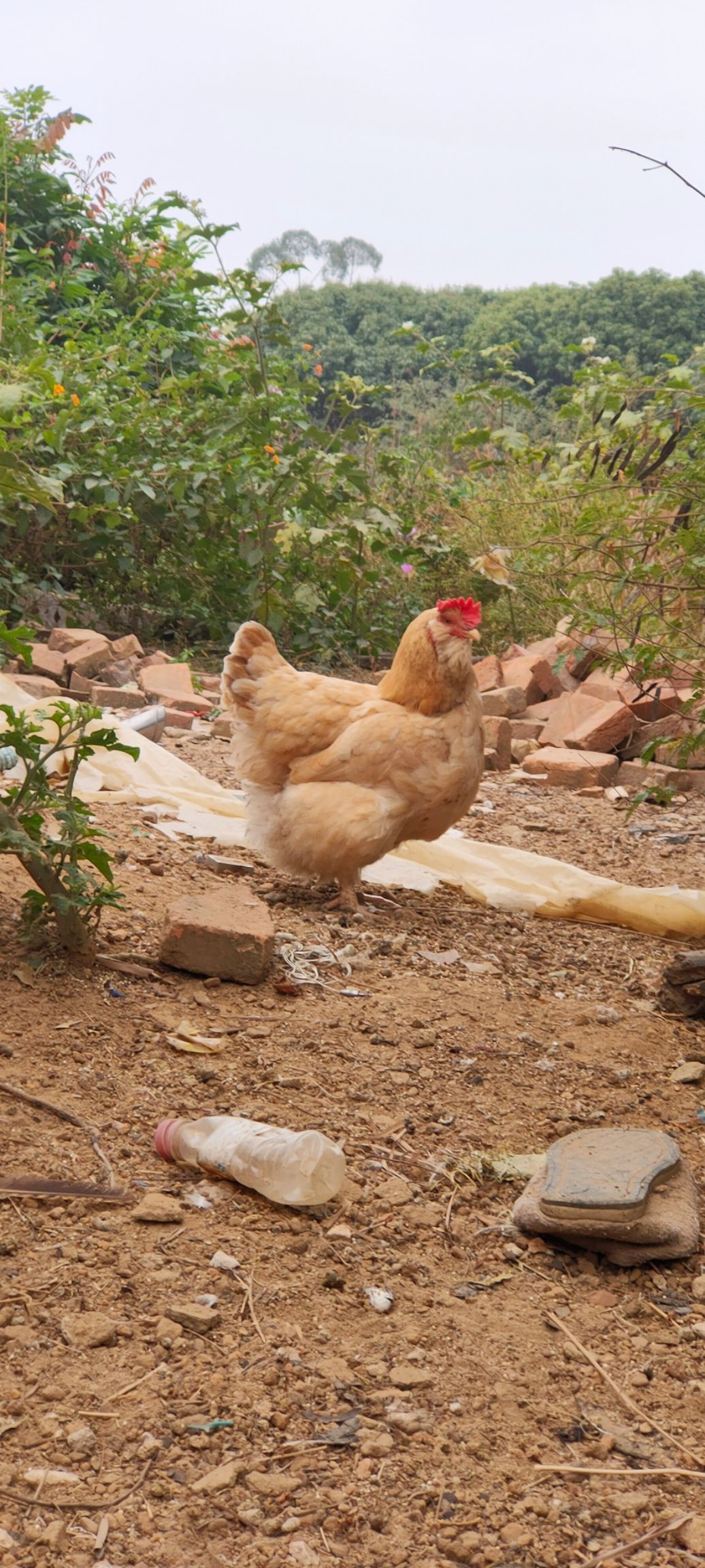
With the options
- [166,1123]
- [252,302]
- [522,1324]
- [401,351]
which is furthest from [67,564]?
[401,351]

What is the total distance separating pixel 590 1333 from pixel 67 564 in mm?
6389

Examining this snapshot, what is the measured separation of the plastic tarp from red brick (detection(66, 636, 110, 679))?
137 centimetres

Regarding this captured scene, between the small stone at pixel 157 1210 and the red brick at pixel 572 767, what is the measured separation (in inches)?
160

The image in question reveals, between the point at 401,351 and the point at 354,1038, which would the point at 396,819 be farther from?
the point at 401,351

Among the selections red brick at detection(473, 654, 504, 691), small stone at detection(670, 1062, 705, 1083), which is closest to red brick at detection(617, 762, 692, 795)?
red brick at detection(473, 654, 504, 691)

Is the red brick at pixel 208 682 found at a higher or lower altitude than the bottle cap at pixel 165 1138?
lower

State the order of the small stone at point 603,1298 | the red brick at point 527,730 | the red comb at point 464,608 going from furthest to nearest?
the red brick at point 527,730
the red comb at point 464,608
the small stone at point 603,1298

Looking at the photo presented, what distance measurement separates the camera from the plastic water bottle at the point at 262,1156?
195 centimetres

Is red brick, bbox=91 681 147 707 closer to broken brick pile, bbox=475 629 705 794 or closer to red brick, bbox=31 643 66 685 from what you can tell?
red brick, bbox=31 643 66 685

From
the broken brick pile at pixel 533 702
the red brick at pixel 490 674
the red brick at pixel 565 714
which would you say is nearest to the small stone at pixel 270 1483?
the broken brick pile at pixel 533 702

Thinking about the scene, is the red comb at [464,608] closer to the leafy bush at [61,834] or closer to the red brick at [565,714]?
the leafy bush at [61,834]

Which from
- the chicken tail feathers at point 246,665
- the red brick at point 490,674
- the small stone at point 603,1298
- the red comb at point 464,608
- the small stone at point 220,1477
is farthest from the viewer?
the red brick at point 490,674

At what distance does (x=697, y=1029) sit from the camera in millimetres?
2932

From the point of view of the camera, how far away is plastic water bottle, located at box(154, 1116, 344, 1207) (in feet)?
6.39
